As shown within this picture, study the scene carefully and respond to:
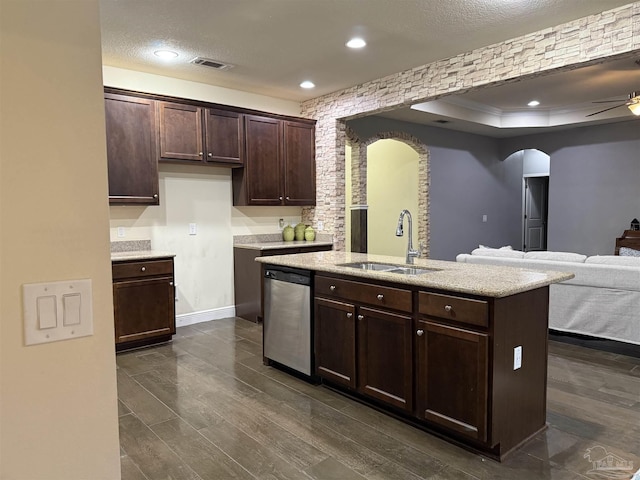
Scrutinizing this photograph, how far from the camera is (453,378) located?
246 centimetres

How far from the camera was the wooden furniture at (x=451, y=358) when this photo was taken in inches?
91.7

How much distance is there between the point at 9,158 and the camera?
88 cm

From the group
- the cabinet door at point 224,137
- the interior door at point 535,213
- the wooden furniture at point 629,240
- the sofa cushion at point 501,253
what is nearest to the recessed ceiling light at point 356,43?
the cabinet door at point 224,137

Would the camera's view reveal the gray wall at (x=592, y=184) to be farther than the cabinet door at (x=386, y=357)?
Yes

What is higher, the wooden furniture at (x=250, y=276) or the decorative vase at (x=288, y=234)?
the decorative vase at (x=288, y=234)

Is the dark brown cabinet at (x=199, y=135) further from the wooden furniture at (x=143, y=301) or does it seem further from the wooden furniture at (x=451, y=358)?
the wooden furniture at (x=451, y=358)

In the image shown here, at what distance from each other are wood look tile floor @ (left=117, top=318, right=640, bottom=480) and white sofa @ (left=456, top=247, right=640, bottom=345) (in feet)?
0.97

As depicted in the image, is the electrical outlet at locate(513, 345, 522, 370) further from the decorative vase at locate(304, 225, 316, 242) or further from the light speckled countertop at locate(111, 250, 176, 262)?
the decorative vase at locate(304, 225, 316, 242)

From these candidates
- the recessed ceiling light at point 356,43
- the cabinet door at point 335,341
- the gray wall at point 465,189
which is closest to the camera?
the cabinet door at point 335,341

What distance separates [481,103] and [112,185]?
5.57 metres

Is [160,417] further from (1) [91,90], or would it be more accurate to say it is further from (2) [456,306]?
(1) [91,90]

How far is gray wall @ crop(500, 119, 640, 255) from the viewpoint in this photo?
757 centimetres

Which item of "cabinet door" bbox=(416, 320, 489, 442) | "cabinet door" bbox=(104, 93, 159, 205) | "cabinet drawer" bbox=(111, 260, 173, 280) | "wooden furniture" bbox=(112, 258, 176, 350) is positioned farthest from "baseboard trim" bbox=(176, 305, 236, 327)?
"cabinet door" bbox=(416, 320, 489, 442)

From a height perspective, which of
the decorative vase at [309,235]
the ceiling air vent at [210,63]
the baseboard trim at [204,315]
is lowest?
the baseboard trim at [204,315]
